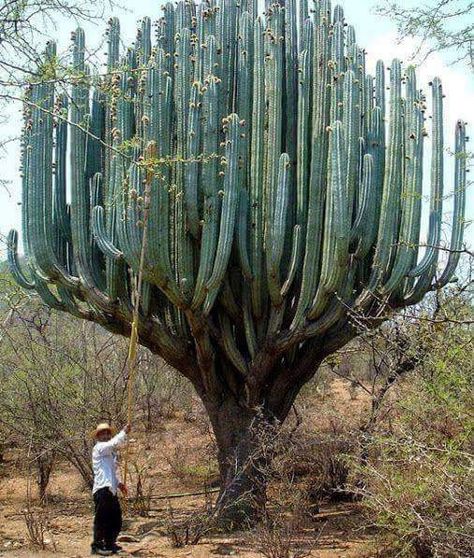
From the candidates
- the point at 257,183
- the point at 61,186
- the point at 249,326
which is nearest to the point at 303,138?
the point at 257,183

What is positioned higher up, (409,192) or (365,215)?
(409,192)

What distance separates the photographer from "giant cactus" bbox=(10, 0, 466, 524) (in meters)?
7.40

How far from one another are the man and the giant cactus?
1177 millimetres

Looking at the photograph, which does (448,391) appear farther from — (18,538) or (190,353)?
(18,538)

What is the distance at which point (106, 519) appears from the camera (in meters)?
6.66

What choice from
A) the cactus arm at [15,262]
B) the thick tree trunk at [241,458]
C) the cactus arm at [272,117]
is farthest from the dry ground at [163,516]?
the cactus arm at [272,117]

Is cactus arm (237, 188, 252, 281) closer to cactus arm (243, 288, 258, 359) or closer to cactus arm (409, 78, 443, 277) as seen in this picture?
cactus arm (243, 288, 258, 359)

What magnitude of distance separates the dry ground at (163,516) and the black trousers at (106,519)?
255 mm

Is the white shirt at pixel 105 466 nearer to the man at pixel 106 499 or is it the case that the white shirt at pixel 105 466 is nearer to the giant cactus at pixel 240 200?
the man at pixel 106 499

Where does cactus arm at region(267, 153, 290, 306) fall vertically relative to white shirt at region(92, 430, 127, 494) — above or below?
above

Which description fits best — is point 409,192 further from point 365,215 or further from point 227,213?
point 227,213

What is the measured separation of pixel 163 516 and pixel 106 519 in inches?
81.5

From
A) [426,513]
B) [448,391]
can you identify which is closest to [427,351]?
[448,391]

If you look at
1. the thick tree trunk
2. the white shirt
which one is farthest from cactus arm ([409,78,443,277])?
the white shirt
